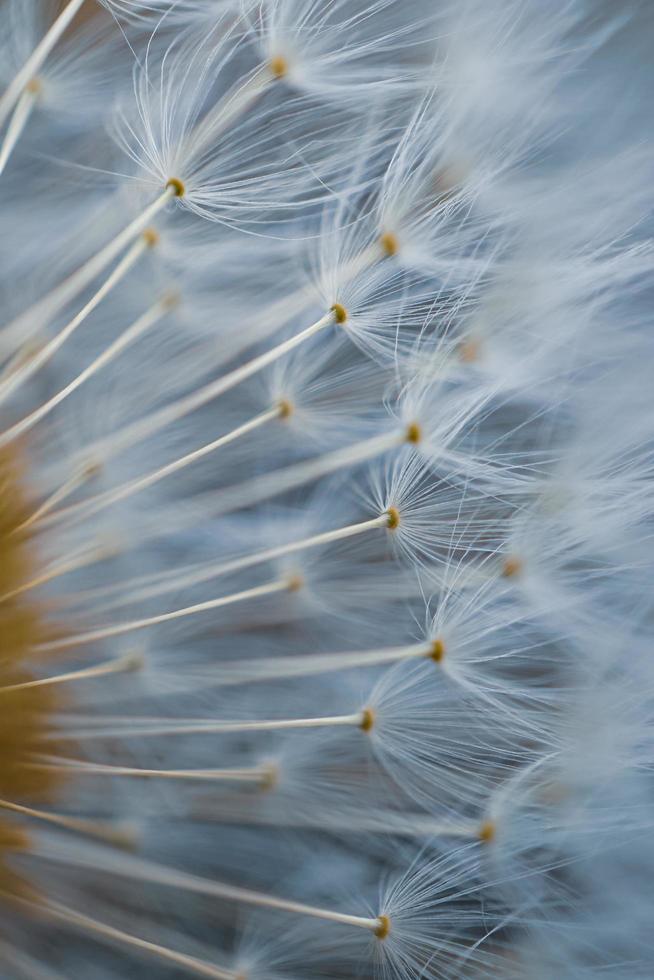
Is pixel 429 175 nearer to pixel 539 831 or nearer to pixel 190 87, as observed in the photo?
pixel 190 87

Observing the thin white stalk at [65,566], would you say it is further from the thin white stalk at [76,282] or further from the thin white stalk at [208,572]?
the thin white stalk at [76,282]

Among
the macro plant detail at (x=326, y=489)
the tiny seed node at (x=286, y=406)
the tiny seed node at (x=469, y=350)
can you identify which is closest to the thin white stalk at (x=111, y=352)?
the macro plant detail at (x=326, y=489)

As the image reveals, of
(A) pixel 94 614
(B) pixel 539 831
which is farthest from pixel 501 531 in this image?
(A) pixel 94 614

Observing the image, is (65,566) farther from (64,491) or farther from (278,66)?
(278,66)

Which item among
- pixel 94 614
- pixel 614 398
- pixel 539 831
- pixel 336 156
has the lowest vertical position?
pixel 539 831

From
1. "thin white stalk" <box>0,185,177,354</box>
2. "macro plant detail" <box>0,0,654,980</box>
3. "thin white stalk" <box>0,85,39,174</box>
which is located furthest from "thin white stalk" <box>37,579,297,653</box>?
"thin white stalk" <box>0,85,39,174</box>

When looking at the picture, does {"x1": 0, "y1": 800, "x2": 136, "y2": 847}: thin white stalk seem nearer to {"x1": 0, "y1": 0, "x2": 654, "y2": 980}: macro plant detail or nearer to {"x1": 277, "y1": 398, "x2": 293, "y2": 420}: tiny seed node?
{"x1": 0, "y1": 0, "x2": 654, "y2": 980}: macro plant detail
